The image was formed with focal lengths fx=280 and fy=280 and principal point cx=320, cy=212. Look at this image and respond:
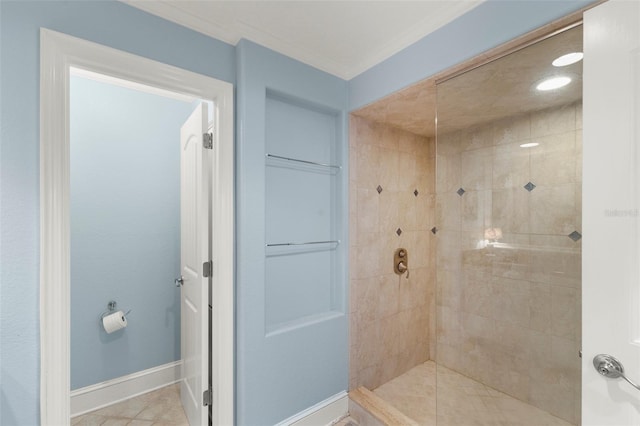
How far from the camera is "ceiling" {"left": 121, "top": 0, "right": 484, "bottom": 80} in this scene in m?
1.36

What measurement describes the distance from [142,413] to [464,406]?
84.0 inches

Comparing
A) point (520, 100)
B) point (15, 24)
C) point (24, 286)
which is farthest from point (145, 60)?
point (520, 100)

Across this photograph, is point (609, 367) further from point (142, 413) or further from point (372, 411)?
point (142, 413)

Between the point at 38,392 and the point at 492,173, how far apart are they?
7.65 feet

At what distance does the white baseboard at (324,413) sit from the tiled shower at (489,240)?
0.55 ft

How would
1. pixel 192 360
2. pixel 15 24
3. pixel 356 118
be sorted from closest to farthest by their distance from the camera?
pixel 15 24 → pixel 192 360 → pixel 356 118

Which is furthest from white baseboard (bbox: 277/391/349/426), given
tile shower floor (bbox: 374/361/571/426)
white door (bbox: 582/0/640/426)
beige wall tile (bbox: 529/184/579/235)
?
beige wall tile (bbox: 529/184/579/235)

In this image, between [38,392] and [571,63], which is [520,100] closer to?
[571,63]

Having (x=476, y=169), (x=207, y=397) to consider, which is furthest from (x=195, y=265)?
(x=476, y=169)

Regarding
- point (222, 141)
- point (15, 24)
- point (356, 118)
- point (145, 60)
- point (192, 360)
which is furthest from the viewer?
point (356, 118)

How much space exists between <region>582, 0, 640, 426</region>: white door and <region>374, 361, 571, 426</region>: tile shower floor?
0.69 metres

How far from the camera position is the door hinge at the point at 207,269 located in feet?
5.29

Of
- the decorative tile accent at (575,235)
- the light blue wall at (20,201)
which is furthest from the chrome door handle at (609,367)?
the light blue wall at (20,201)

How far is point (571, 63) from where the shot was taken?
1.17 m
